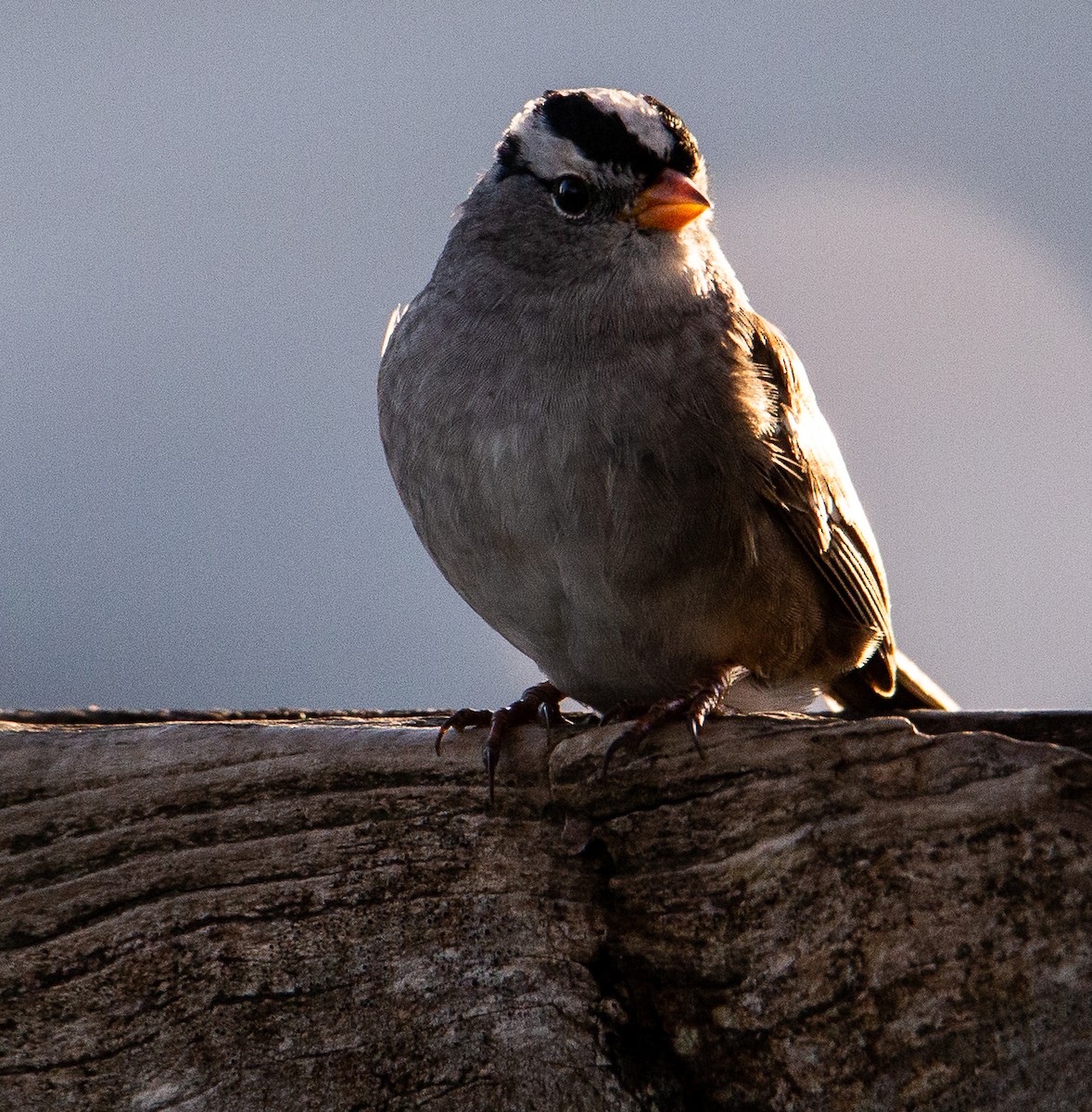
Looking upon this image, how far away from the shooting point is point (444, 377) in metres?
2.79

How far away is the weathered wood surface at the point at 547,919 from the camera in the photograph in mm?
1807

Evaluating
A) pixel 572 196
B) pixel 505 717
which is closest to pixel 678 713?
pixel 505 717

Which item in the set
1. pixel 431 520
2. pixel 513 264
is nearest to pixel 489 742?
pixel 431 520

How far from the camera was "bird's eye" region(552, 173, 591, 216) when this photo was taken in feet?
9.68

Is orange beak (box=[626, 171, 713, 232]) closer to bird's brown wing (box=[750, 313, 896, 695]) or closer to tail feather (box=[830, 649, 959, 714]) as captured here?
bird's brown wing (box=[750, 313, 896, 695])

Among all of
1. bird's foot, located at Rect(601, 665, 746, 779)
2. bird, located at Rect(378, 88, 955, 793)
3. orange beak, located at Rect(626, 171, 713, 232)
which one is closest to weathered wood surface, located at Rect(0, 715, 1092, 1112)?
bird's foot, located at Rect(601, 665, 746, 779)

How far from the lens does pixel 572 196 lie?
297 cm

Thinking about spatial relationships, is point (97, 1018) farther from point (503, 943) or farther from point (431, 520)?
point (431, 520)

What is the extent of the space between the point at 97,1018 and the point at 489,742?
0.69m

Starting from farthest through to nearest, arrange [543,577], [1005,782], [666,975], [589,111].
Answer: [589,111]
[543,577]
[666,975]
[1005,782]

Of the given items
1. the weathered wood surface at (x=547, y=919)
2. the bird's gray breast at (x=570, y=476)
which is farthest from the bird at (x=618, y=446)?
the weathered wood surface at (x=547, y=919)

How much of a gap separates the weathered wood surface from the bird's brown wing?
0.77 metres

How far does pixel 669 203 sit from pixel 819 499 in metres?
0.67

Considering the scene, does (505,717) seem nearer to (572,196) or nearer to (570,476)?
(570,476)
